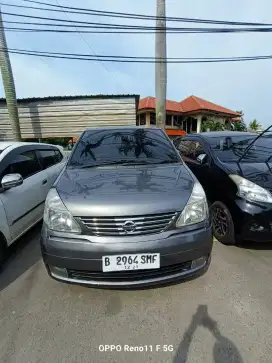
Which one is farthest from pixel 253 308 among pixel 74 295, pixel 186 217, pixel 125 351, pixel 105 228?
pixel 74 295

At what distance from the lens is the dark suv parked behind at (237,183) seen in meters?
2.79

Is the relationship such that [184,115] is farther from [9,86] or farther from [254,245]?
[254,245]

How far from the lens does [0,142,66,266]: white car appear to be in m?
2.81

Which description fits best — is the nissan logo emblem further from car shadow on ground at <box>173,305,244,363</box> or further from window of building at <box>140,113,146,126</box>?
window of building at <box>140,113,146,126</box>

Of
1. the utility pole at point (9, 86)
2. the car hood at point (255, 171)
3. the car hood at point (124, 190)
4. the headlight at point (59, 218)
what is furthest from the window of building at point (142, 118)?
the headlight at point (59, 218)

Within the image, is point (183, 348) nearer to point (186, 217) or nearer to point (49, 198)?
point (186, 217)

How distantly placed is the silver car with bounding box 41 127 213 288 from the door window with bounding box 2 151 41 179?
130 centimetres

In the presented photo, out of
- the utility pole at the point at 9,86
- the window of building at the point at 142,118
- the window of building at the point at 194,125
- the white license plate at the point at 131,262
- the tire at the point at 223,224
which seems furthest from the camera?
the window of building at the point at 194,125

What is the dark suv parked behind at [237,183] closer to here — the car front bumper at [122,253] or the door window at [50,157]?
the car front bumper at [122,253]

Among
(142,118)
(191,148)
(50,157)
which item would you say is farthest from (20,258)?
(142,118)

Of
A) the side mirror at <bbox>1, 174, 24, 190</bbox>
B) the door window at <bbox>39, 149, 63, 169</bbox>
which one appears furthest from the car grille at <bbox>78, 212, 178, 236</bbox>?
the door window at <bbox>39, 149, 63, 169</bbox>

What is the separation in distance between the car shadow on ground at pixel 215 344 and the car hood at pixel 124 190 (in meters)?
0.93

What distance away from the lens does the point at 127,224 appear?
1.95m

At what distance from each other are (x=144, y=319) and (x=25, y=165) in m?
2.70
